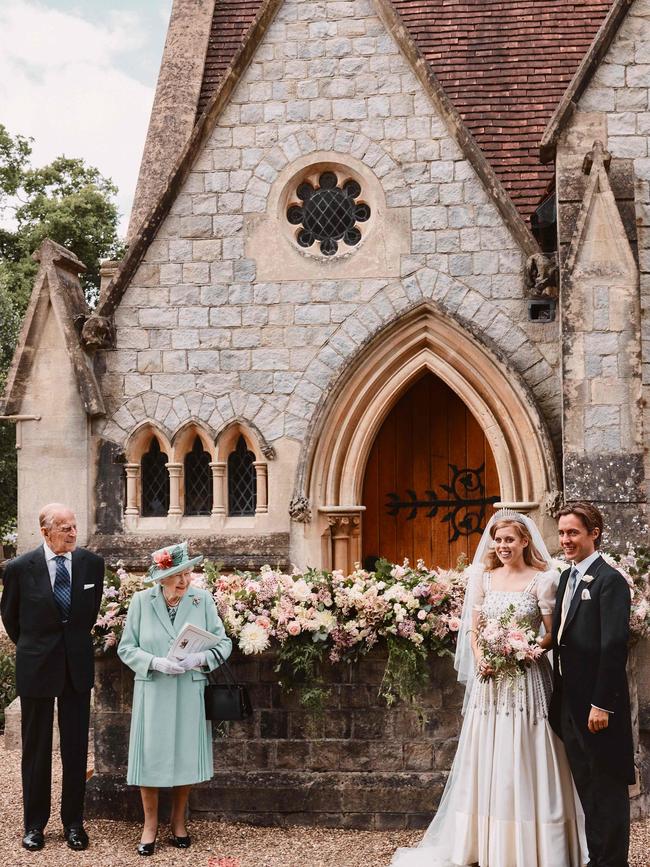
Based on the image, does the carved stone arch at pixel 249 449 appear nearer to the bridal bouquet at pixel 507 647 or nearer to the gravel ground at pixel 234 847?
the gravel ground at pixel 234 847

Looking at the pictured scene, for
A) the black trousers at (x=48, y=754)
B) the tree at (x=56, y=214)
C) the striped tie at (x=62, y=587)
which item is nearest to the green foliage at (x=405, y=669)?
the black trousers at (x=48, y=754)

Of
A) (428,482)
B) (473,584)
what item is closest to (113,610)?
(473,584)

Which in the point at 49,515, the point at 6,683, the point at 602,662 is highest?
the point at 49,515

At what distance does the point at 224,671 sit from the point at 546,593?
1985 mm

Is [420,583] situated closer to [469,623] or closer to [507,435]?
[469,623]

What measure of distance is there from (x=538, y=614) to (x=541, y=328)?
4.12 m

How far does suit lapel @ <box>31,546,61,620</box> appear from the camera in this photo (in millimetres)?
5820

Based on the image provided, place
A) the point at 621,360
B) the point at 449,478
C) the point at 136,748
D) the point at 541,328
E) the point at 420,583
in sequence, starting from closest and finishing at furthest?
the point at 136,748
the point at 420,583
the point at 621,360
the point at 541,328
the point at 449,478

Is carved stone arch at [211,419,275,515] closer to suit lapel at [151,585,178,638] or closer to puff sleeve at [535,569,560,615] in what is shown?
suit lapel at [151,585,178,638]

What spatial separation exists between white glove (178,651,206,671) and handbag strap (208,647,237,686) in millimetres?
72

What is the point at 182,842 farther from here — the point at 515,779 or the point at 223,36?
the point at 223,36

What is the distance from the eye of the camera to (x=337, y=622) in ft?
20.7

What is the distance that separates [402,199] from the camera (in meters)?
9.09

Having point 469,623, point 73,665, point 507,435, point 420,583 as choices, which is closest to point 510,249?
point 507,435
